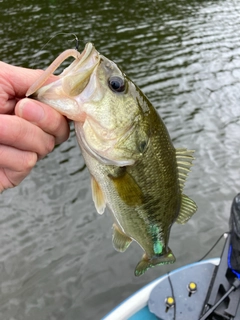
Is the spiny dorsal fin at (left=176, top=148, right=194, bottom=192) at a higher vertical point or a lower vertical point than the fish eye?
lower

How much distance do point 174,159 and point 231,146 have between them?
253 inches

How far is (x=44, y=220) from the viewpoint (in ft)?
21.2

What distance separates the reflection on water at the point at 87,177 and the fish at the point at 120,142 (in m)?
3.49

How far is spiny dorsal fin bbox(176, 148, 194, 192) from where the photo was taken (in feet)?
7.72

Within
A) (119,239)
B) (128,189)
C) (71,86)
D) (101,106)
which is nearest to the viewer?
(71,86)

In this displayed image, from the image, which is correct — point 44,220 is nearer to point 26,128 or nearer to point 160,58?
point 26,128

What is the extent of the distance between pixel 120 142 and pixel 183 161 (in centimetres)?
59

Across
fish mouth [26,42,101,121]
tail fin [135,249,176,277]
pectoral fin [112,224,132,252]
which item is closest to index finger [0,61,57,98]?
fish mouth [26,42,101,121]

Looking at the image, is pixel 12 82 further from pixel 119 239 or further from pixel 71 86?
pixel 119 239

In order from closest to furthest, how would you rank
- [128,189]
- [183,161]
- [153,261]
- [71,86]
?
[71,86] → [128,189] → [183,161] → [153,261]

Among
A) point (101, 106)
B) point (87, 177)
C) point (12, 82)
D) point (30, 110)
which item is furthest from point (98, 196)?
point (87, 177)

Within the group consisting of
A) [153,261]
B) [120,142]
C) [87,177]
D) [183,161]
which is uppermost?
[120,142]

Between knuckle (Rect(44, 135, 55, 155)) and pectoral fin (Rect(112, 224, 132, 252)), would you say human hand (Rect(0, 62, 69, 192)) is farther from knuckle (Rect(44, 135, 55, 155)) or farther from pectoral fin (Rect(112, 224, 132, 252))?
pectoral fin (Rect(112, 224, 132, 252))

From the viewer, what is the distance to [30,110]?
1.79 meters
